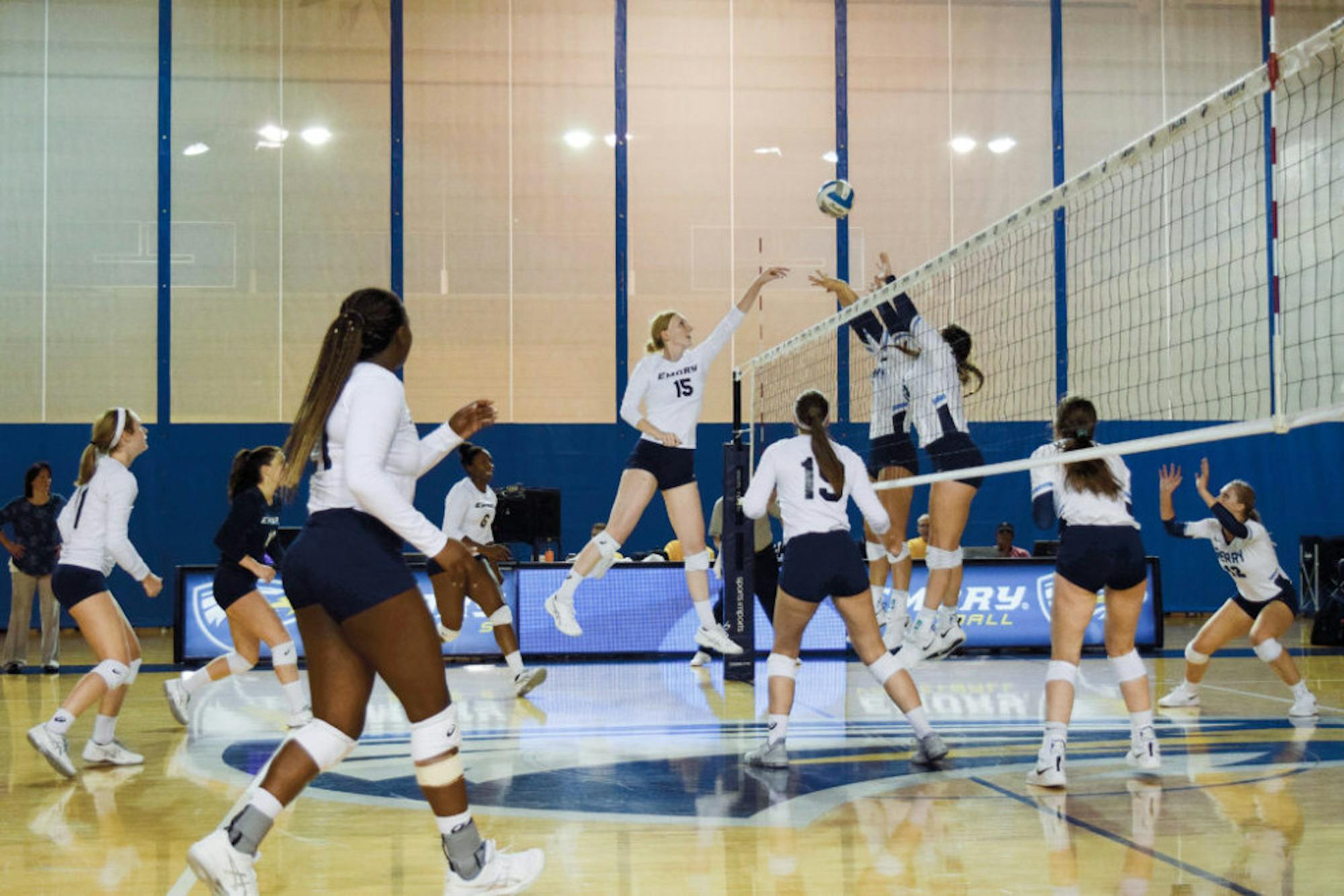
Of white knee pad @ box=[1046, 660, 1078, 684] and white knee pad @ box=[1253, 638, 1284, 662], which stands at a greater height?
white knee pad @ box=[1046, 660, 1078, 684]

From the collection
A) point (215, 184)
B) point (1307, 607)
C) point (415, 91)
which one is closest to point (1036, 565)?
point (1307, 607)

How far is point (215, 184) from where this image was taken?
17.7m

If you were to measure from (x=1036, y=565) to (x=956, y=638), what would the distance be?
4.70 m

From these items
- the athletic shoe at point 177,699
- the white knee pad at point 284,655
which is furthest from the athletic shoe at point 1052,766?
the athletic shoe at point 177,699

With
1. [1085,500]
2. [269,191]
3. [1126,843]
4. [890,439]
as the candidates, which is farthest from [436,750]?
[269,191]

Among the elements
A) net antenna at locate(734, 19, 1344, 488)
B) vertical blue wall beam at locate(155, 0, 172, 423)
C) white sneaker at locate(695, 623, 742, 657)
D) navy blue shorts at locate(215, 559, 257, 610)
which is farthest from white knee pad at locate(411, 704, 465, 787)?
vertical blue wall beam at locate(155, 0, 172, 423)

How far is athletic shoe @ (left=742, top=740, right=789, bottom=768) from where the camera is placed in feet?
21.1

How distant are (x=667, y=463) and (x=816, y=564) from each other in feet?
7.43

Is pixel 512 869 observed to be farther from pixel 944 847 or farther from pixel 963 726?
pixel 963 726

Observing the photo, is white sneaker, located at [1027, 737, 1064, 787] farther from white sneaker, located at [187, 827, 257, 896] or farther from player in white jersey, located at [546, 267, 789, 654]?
white sneaker, located at [187, 827, 257, 896]

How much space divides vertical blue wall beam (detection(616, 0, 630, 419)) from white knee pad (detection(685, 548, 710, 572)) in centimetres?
935

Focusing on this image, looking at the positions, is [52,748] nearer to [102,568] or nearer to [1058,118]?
[102,568]

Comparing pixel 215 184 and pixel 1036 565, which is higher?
pixel 215 184

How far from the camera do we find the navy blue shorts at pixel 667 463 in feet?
27.6
